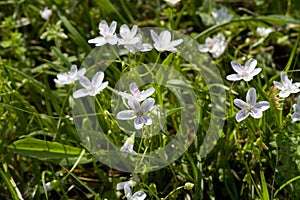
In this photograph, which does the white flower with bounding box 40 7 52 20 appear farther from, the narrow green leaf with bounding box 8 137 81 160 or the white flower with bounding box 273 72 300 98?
the white flower with bounding box 273 72 300 98

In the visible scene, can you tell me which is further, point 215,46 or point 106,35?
point 215,46

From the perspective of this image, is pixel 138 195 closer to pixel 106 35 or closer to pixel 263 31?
pixel 106 35

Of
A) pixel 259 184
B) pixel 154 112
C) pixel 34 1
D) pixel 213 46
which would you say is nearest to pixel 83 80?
pixel 154 112

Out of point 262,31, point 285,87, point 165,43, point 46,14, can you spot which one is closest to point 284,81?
point 285,87

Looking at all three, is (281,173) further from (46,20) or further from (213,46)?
(46,20)

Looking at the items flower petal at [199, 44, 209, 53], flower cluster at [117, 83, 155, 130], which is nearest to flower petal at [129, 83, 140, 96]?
flower cluster at [117, 83, 155, 130]
